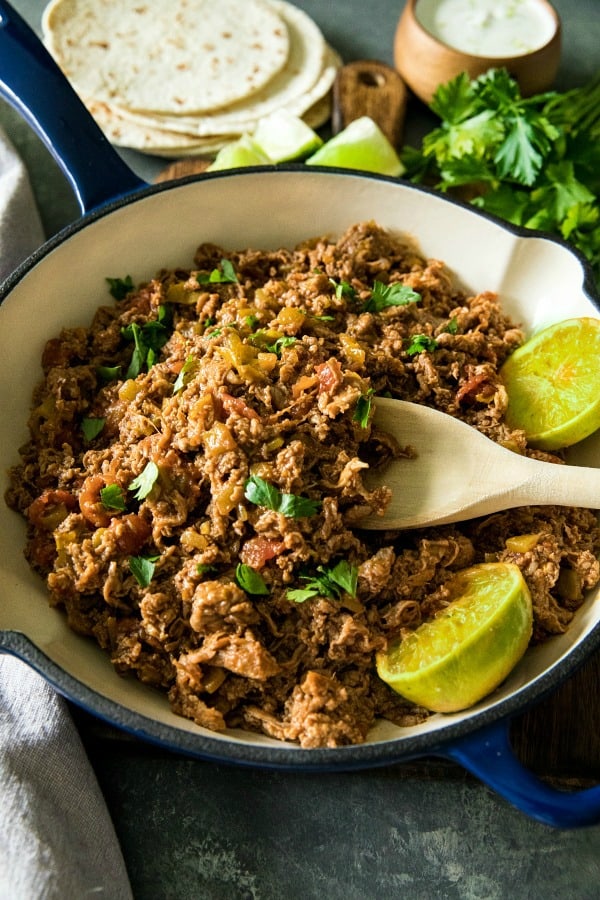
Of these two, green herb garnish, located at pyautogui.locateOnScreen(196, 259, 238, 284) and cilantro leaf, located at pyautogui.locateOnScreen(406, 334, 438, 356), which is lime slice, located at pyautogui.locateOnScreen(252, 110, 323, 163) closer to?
green herb garnish, located at pyautogui.locateOnScreen(196, 259, 238, 284)

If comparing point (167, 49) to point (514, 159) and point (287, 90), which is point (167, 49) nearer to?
point (287, 90)

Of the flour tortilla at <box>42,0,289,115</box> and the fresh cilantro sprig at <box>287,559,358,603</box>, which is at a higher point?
the flour tortilla at <box>42,0,289,115</box>

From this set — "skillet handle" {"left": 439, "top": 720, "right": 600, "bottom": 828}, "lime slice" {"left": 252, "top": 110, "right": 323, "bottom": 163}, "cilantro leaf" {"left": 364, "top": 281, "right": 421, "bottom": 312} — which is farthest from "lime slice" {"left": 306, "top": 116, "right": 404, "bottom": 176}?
"skillet handle" {"left": 439, "top": 720, "right": 600, "bottom": 828}

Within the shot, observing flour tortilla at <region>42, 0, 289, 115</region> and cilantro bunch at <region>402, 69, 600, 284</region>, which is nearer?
cilantro bunch at <region>402, 69, 600, 284</region>

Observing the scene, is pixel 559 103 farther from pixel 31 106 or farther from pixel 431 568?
pixel 431 568

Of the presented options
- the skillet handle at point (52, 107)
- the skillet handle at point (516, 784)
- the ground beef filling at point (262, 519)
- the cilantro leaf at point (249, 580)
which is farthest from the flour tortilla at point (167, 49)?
the skillet handle at point (516, 784)

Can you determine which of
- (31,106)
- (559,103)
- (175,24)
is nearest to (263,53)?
(175,24)
